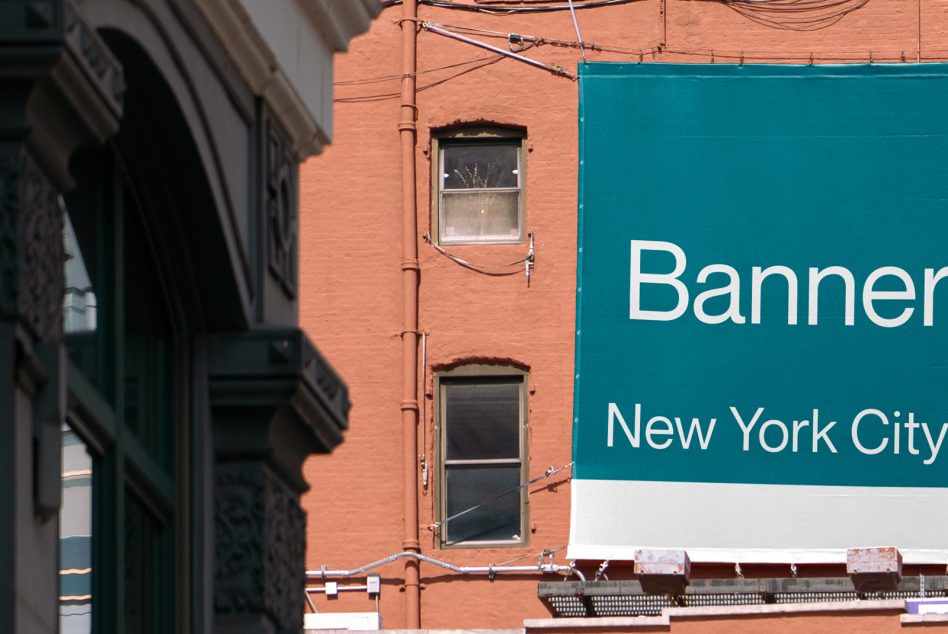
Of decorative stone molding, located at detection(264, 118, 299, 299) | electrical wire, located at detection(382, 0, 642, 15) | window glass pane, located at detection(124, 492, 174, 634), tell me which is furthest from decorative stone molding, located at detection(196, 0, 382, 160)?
electrical wire, located at detection(382, 0, 642, 15)

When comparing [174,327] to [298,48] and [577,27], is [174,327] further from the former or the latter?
[577,27]

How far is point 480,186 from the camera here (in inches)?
1039

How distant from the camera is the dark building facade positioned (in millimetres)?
7188

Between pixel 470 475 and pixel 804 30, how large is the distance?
596cm

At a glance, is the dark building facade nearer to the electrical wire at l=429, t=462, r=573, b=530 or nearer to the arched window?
the arched window

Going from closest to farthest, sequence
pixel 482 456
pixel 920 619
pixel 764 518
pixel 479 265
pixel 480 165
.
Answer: pixel 920 619 < pixel 764 518 < pixel 482 456 < pixel 479 265 < pixel 480 165

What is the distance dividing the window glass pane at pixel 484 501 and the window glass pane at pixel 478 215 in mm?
Answer: 2495

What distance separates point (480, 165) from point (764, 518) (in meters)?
4.82

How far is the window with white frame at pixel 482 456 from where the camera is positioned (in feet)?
84.1

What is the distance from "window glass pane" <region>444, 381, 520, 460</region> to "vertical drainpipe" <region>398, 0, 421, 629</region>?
410mm

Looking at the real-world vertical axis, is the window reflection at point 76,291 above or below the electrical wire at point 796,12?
below

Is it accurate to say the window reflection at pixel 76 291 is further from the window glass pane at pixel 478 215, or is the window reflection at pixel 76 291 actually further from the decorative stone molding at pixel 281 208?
the window glass pane at pixel 478 215

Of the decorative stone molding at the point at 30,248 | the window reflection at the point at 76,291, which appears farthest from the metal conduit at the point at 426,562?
the decorative stone molding at the point at 30,248

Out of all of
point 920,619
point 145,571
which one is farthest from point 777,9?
point 145,571
